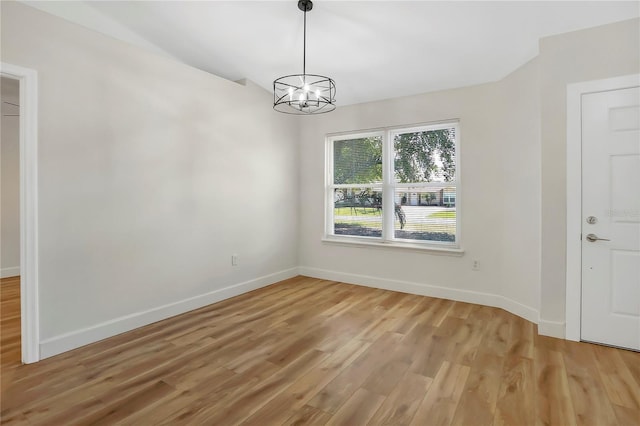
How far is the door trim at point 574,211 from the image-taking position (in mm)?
2809

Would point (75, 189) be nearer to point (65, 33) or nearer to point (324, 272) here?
point (65, 33)

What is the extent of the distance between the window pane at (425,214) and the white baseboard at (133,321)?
84.9 inches

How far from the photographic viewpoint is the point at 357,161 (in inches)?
190

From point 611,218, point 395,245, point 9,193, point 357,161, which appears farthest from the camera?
point 9,193

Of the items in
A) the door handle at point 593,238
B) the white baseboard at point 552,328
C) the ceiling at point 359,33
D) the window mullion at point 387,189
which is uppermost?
the ceiling at point 359,33

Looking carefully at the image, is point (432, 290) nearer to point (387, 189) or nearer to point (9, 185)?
point (387, 189)

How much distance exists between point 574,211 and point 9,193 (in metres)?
7.67

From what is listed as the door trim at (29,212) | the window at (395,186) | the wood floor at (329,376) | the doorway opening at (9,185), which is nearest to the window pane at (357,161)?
the window at (395,186)

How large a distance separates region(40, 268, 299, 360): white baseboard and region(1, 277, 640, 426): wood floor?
8 cm

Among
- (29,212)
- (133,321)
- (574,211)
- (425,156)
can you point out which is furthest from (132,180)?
(574,211)

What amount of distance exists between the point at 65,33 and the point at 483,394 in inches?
163

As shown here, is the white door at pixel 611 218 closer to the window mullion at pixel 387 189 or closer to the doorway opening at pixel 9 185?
the window mullion at pixel 387 189

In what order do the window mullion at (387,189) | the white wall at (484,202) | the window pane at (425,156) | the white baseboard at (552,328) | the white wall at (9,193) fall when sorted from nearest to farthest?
the white baseboard at (552,328), the white wall at (484,202), the window pane at (425,156), the window mullion at (387,189), the white wall at (9,193)

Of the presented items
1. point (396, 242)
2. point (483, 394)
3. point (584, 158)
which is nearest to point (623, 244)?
point (584, 158)
